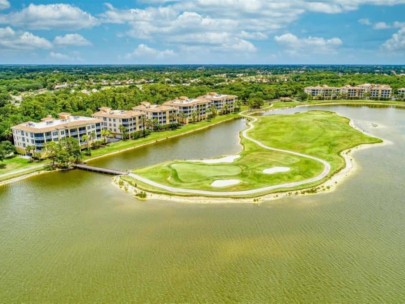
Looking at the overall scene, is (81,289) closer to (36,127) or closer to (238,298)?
(238,298)

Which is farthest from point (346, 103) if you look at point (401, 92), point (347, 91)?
point (401, 92)

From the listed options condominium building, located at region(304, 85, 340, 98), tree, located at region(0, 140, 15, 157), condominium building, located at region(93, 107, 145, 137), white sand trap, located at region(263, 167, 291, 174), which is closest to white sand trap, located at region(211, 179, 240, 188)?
white sand trap, located at region(263, 167, 291, 174)

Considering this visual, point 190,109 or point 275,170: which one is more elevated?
point 190,109

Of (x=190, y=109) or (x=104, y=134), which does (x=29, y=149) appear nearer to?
(x=104, y=134)

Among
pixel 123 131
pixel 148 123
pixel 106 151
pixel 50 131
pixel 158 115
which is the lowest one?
pixel 106 151

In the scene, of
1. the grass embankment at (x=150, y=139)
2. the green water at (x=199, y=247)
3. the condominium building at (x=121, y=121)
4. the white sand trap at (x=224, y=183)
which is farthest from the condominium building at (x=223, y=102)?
the green water at (x=199, y=247)

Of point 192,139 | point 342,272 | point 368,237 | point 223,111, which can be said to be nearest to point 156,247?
point 342,272

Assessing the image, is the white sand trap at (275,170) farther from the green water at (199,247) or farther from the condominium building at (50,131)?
the condominium building at (50,131)
